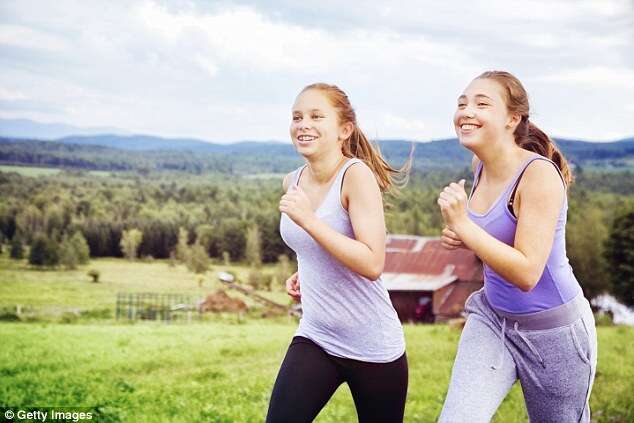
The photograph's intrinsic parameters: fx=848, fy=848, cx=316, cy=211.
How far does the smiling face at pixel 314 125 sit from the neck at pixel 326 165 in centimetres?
2

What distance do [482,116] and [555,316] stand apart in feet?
1.95

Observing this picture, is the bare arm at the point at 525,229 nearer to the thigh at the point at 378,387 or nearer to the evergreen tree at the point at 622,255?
the thigh at the point at 378,387

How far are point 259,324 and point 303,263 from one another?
569 centimetres

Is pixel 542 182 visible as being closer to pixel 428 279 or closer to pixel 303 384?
pixel 303 384

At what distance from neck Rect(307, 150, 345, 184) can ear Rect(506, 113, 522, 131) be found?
502mm

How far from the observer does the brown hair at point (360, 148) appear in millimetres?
2604

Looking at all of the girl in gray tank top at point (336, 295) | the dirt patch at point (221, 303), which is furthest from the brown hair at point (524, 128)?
the dirt patch at point (221, 303)

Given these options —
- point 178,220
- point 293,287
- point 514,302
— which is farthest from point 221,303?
point 514,302

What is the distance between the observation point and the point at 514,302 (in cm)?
238

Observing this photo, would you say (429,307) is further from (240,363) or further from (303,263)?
(303,263)

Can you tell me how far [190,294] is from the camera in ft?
26.9

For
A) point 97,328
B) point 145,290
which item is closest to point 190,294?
point 145,290

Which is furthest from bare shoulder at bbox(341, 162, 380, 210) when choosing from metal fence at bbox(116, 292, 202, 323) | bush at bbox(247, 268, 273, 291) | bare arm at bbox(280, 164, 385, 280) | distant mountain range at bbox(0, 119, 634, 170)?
bush at bbox(247, 268, 273, 291)

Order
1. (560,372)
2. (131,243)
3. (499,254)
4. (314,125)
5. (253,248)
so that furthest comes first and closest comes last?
1. (253,248)
2. (131,243)
3. (314,125)
4. (560,372)
5. (499,254)
